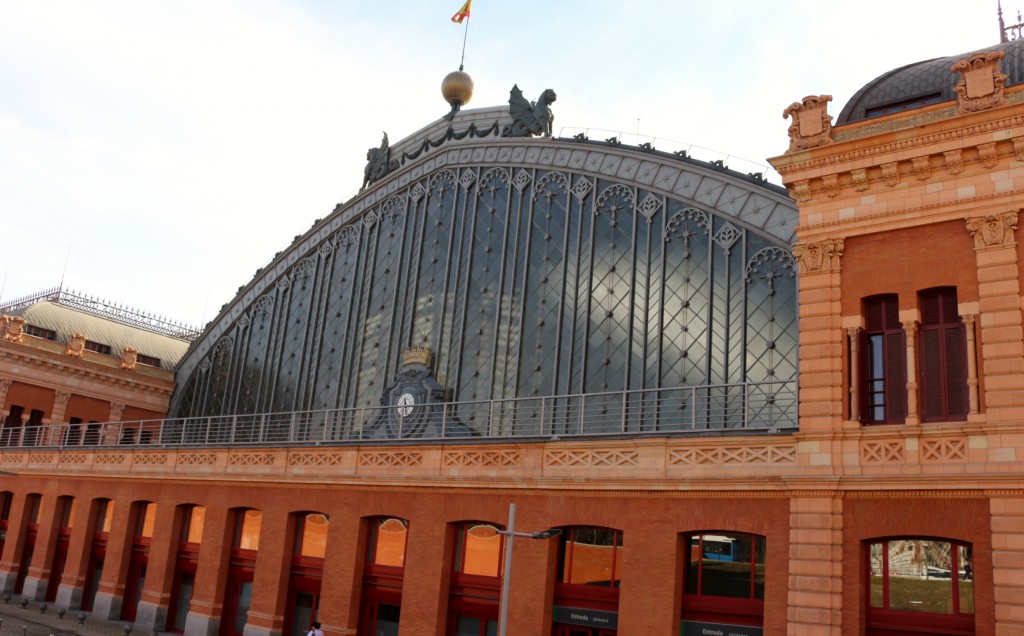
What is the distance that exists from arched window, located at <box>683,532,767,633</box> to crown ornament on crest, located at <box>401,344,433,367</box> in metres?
17.1

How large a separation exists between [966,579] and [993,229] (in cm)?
712

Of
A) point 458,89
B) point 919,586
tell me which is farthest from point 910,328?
point 458,89

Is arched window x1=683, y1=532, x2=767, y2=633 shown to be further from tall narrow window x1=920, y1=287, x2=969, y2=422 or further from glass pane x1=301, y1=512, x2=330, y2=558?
glass pane x1=301, y1=512, x2=330, y2=558

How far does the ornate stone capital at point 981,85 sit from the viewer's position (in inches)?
757

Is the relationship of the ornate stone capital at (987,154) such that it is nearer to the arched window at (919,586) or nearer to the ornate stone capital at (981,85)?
the ornate stone capital at (981,85)

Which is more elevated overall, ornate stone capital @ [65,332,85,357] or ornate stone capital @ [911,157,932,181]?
ornate stone capital @ [65,332,85,357]

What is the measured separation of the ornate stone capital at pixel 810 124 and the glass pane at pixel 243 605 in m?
23.6

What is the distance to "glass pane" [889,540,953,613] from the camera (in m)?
18.3

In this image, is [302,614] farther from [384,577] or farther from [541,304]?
[541,304]

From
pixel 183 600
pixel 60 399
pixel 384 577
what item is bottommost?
pixel 183 600

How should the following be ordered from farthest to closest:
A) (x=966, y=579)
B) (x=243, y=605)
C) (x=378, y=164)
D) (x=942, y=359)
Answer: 1. (x=378, y=164)
2. (x=243, y=605)
3. (x=942, y=359)
4. (x=966, y=579)

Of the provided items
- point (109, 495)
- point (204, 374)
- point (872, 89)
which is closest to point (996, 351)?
point (872, 89)

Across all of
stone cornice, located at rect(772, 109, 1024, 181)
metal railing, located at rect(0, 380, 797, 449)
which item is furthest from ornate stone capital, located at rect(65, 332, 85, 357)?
stone cornice, located at rect(772, 109, 1024, 181)

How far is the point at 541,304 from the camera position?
3412 cm
